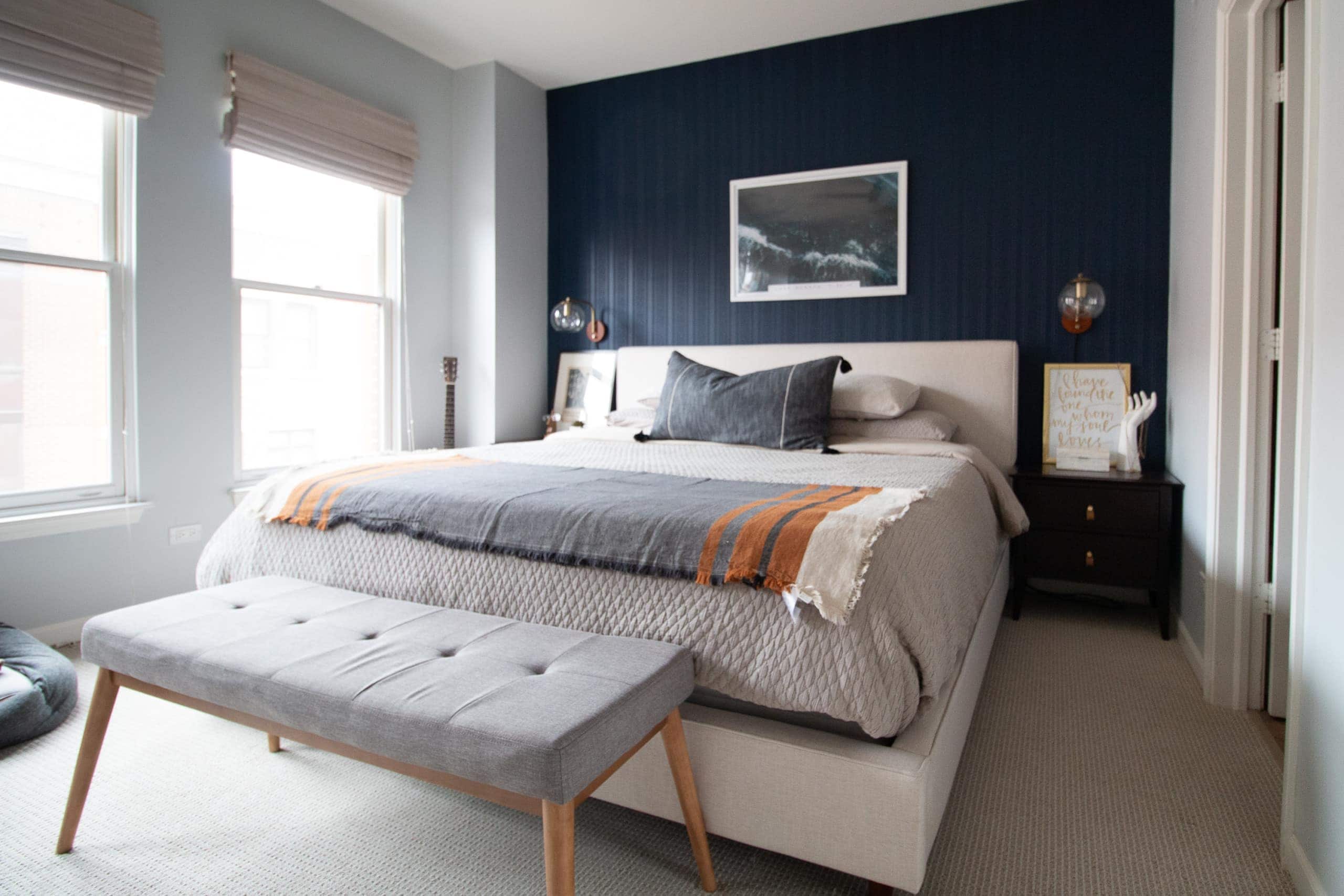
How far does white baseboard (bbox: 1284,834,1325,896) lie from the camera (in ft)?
4.32

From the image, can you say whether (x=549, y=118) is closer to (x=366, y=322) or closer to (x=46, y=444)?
(x=366, y=322)

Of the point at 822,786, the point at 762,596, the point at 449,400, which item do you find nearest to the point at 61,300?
the point at 449,400

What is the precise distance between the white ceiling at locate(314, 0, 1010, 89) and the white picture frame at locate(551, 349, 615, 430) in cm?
157

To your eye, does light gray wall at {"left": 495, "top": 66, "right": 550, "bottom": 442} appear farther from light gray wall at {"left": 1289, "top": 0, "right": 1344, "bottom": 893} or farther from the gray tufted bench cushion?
light gray wall at {"left": 1289, "top": 0, "right": 1344, "bottom": 893}

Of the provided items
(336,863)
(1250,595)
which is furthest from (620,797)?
(1250,595)

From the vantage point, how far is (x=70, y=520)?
271 cm

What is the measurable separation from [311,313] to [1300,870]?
3865 millimetres

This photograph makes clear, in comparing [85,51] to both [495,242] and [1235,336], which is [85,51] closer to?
[495,242]

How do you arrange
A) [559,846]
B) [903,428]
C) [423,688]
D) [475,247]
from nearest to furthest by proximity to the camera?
1. [559,846]
2. [423,688]
3. [903,428]
4. [475,247]

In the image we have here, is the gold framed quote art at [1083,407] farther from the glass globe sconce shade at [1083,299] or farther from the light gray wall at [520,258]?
the light gray wall at [520,258]

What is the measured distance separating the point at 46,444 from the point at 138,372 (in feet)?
1.24

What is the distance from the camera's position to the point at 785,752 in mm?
1390

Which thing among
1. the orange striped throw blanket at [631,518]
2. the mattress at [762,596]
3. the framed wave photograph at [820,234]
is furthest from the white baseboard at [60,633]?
the framed wave photograph at [820,234]

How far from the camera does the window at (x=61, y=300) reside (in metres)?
2.61
